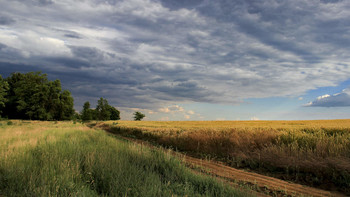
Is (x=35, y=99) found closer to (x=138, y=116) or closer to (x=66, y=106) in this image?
(x=66, y=106)

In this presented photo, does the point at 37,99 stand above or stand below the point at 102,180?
above

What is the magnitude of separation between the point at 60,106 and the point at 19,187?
242ft

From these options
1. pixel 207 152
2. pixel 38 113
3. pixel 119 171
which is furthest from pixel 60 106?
pixel 119 171

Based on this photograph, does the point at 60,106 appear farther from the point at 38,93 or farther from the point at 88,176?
the point at 88,176

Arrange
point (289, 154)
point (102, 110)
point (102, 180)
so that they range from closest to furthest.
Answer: point (102, 180)
point (289, 154)
point (102, 110)

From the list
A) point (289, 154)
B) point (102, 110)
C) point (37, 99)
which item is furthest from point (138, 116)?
point (289, 154)

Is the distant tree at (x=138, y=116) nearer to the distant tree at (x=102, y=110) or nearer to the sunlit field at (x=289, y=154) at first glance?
the distant tree at (x=102, y=110)

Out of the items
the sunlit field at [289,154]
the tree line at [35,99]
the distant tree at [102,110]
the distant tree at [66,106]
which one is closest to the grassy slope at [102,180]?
the sunlit field at [289,154]

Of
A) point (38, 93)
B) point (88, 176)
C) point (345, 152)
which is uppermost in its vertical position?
point (38, 93)

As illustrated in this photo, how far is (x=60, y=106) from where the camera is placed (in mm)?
70750

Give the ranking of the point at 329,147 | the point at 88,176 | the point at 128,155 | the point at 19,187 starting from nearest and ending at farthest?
the point at 19,187 → the point at 88,176 → the point at 128,155 → the point at 329,147

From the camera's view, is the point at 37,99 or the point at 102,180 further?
the point at 37,99

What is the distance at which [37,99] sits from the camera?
65.3 m

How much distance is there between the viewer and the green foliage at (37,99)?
64938mm
